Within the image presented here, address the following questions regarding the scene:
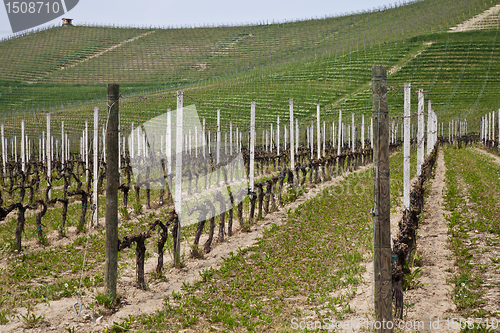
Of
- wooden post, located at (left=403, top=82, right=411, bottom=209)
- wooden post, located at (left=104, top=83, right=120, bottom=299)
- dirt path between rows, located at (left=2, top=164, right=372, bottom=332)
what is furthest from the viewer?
wooden post, located at (left=403, top=82, right=411, bottom=209)

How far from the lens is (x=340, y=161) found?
72.2 feet

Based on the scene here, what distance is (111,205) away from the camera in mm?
6090

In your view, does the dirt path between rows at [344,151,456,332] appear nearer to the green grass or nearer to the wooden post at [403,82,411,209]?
the green grass

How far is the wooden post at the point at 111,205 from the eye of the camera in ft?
19.6

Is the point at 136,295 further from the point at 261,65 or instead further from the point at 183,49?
the point at 183,49

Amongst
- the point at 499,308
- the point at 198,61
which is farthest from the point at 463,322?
the point at 198,61

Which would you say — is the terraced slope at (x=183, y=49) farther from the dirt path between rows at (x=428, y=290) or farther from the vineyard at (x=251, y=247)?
the dirt path between rows at (x=428, y=290)

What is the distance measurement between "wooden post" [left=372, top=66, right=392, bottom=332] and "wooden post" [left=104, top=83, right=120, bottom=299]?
3.71 m

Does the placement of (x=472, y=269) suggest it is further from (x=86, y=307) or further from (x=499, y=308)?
(x=86, y=307)

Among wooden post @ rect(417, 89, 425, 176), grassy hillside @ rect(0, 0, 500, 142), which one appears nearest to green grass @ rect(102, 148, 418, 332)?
wooden post @ rect(417, 89, 425, 176)

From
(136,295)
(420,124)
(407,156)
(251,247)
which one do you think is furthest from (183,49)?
(136,295)

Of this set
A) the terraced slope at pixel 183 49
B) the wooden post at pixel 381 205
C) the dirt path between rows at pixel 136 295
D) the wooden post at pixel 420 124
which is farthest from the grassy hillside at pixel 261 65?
the wooden post at pixel 381 205

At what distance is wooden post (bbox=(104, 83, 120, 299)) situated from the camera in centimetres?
A: 599

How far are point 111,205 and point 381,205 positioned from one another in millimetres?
3844
